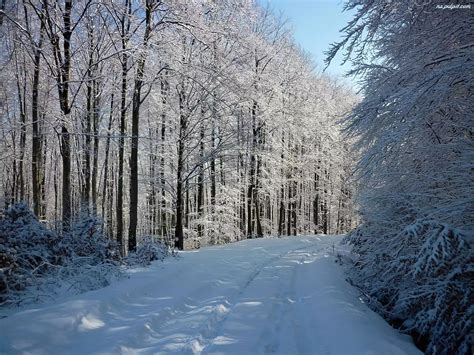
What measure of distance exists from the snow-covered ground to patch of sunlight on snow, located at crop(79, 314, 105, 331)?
0.02 m

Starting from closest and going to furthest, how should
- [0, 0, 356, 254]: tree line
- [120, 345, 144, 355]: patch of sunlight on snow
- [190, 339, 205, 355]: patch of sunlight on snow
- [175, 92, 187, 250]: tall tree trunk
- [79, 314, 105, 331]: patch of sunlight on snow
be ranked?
1. [120, 345, 144, 355]: patch of sunlight on snow
2. [190, 339, 205, 355]: patch of sunlight on snow
3. [79, 314, 105, 331]: patch of sunlight on snow
4. [0, 0, 356, 254]: tree line
5. [175, 92, 187, 250]: tall tree trunk

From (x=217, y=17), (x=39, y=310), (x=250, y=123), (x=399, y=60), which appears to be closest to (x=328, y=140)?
(x=250, y=123)

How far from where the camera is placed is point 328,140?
28.9 meters

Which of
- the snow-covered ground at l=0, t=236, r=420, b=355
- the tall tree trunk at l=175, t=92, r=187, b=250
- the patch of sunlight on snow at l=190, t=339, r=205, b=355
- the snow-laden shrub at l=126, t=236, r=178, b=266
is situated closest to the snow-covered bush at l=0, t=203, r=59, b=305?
the snow-covered ground at l=0, t=236, r=420, b=355

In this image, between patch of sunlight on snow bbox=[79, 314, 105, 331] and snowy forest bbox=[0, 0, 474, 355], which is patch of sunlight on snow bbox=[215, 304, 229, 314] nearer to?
snowy forest bbox=[0, 0, 474, 355]

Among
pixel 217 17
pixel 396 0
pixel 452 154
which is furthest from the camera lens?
pixel 217 17

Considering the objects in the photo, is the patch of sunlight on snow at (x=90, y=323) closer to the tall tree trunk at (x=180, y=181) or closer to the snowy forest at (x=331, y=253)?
the snowy forest at (x=331, y=253)

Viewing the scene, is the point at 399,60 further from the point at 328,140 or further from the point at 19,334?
the point at 328,140

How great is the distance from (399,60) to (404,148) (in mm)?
1982

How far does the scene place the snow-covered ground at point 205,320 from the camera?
15.0 ft

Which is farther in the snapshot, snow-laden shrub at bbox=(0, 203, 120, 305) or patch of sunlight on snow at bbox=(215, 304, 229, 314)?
snow-laden shrub at bbox=(0, 203, 120, 305)

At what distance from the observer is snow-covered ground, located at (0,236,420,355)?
180 inches

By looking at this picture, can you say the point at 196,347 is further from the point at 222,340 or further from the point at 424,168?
the point at 424,168

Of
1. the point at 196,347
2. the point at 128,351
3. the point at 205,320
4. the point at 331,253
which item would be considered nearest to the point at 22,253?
the point at 128,351
